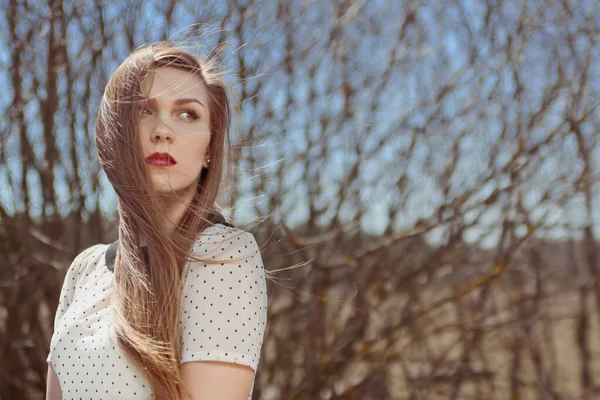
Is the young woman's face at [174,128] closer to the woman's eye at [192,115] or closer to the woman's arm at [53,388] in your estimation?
the woman's eye at [192,115]

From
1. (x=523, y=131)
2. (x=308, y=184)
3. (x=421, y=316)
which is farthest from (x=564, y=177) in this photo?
(x=308, y=184)

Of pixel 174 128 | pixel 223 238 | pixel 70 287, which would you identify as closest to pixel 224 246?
pixel 223 238

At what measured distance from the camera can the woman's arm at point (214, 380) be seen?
1.28 meters

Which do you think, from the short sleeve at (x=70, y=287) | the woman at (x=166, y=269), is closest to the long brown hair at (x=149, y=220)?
the woman at (x=166, y=269)

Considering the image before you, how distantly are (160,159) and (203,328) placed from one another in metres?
0.35

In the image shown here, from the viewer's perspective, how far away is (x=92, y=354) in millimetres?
1408

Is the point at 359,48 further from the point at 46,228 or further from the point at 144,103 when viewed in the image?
the point at 144,103

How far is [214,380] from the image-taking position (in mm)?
1279

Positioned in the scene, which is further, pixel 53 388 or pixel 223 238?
pixel 53 388

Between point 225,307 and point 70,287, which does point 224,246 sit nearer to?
point 225,307

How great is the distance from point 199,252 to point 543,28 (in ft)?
8.96

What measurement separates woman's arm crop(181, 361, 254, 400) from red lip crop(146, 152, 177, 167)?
0.39 metres

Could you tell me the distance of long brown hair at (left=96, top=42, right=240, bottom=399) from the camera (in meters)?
1.32

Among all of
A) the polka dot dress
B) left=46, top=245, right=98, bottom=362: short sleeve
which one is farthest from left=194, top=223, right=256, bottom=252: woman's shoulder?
left=46, top=245, right=98, bottom=362: short sleeve
